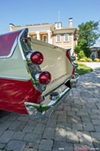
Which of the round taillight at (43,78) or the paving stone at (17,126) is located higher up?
the round taillight at (43,78)

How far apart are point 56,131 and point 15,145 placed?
729mm

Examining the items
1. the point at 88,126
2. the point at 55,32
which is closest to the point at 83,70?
the point at 88,126

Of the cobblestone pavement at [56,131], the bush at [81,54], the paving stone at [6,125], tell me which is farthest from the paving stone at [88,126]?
the bush at [81,54]

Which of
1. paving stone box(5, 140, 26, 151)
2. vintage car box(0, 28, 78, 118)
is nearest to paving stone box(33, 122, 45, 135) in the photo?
paving stone box(5, 140, 26, 151)

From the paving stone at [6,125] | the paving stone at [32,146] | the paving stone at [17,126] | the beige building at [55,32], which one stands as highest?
the beige building at [55,32]

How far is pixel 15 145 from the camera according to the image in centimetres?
197

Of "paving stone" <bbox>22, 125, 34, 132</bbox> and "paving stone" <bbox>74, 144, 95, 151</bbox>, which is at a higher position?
"paving stone" <bbox>22, 125, 34, 132</bbox>

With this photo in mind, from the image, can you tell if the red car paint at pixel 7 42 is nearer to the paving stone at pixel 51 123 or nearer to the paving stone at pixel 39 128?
the paving stone at pixel 39 128

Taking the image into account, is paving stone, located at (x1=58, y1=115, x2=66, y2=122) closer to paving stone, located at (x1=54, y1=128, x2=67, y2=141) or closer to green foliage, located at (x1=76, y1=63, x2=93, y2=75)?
paving stone, located at (x1=54, y1=128, x2=67, y2=141)

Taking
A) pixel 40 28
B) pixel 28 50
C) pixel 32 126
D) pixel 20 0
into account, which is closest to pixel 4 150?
pixel 32 126

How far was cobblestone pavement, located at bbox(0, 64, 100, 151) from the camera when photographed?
1.93m

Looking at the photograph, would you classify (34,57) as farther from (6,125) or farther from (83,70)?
(83,70)

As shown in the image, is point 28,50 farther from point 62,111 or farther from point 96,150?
point 62,111

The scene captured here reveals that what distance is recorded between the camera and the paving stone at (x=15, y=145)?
1.91 m
